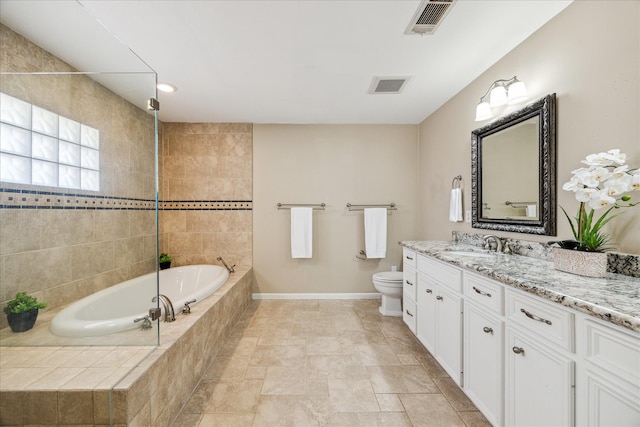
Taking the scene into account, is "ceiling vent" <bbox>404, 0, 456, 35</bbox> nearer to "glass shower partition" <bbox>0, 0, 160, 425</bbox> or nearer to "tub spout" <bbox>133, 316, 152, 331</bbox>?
"glass shower partition" <bbox>0, 0, 160, 425</bbox>

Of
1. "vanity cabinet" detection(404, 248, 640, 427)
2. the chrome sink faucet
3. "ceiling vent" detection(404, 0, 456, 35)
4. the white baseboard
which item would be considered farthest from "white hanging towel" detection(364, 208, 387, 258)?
"ceiling vent" detection(404, 0, 456, 35)

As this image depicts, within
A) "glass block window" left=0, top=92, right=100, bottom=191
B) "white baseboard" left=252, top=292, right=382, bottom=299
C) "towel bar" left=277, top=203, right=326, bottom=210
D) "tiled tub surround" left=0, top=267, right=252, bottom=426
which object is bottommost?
"white baseboard" left=252, top=292, right=382, bottom=299

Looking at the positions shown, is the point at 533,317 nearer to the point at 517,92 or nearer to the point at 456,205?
the point at 517,92

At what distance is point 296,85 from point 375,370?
2.35 meters

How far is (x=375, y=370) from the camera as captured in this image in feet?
6.22

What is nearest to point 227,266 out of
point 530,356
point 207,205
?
point 207,205

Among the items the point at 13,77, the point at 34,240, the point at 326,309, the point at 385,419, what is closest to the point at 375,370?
the point at 385,419

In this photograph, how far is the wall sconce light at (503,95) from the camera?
1692 mm

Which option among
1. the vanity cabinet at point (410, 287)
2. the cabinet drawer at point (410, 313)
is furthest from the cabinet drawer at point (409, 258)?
the cabinet drawer at point (410, 313)

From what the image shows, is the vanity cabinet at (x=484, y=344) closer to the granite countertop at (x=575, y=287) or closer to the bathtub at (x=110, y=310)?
the granite countertop at (x=575, y=287)

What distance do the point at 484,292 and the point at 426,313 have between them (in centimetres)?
79

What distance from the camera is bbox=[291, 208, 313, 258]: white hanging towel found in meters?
3.27

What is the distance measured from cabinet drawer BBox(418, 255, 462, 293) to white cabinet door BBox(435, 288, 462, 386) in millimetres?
55

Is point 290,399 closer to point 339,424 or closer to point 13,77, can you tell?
point 339,424
